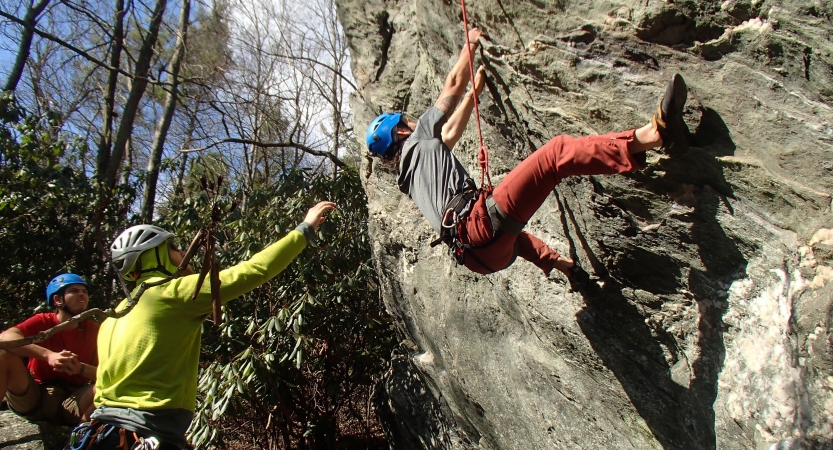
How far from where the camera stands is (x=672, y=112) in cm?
247

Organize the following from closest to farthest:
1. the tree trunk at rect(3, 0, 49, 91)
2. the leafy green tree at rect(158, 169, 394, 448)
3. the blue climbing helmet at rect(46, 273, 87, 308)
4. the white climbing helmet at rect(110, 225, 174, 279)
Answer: the white climbing helmet at rect(110, 225, 174, 279) < the blue climbing helmet at rect(46, 273, 87, 308) < the leafy green tree at rect(158, 169, 394, 448) < the tree trunk at rect(3, 0, 49, 91)

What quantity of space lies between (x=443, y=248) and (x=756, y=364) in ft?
8.09

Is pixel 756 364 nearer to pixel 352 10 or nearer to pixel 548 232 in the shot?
pixel 548 232

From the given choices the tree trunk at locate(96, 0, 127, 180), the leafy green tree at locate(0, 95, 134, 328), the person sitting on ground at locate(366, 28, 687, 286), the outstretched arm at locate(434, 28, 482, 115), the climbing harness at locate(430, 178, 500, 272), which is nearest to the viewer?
the person sitting on ground at locate(366, 28, 687, 286)

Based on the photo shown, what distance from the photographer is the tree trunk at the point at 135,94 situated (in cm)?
962

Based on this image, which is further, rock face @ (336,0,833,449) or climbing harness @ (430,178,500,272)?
climbing harness @ (430,178,500,272)

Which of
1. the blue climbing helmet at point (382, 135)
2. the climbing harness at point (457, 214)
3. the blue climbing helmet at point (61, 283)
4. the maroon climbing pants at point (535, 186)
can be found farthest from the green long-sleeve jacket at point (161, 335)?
the blue climbing helmet at point (61, 283)

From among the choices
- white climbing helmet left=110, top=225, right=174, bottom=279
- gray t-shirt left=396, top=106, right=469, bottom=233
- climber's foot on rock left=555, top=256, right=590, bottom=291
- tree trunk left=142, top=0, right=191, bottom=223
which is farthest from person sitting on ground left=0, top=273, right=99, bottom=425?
tree trunk left=142, top=0, right=191, bottom=223

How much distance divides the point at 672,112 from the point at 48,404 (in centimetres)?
467

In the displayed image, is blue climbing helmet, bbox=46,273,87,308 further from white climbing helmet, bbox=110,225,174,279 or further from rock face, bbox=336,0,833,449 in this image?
rock face, bbox=336,0,833,449

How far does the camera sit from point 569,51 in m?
3.04

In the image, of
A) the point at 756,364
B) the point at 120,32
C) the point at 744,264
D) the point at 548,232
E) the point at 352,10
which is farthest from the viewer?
the point at 120,32

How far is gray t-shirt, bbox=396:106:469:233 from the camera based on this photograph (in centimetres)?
328

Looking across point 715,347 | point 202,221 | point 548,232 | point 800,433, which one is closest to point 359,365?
point 202,221
